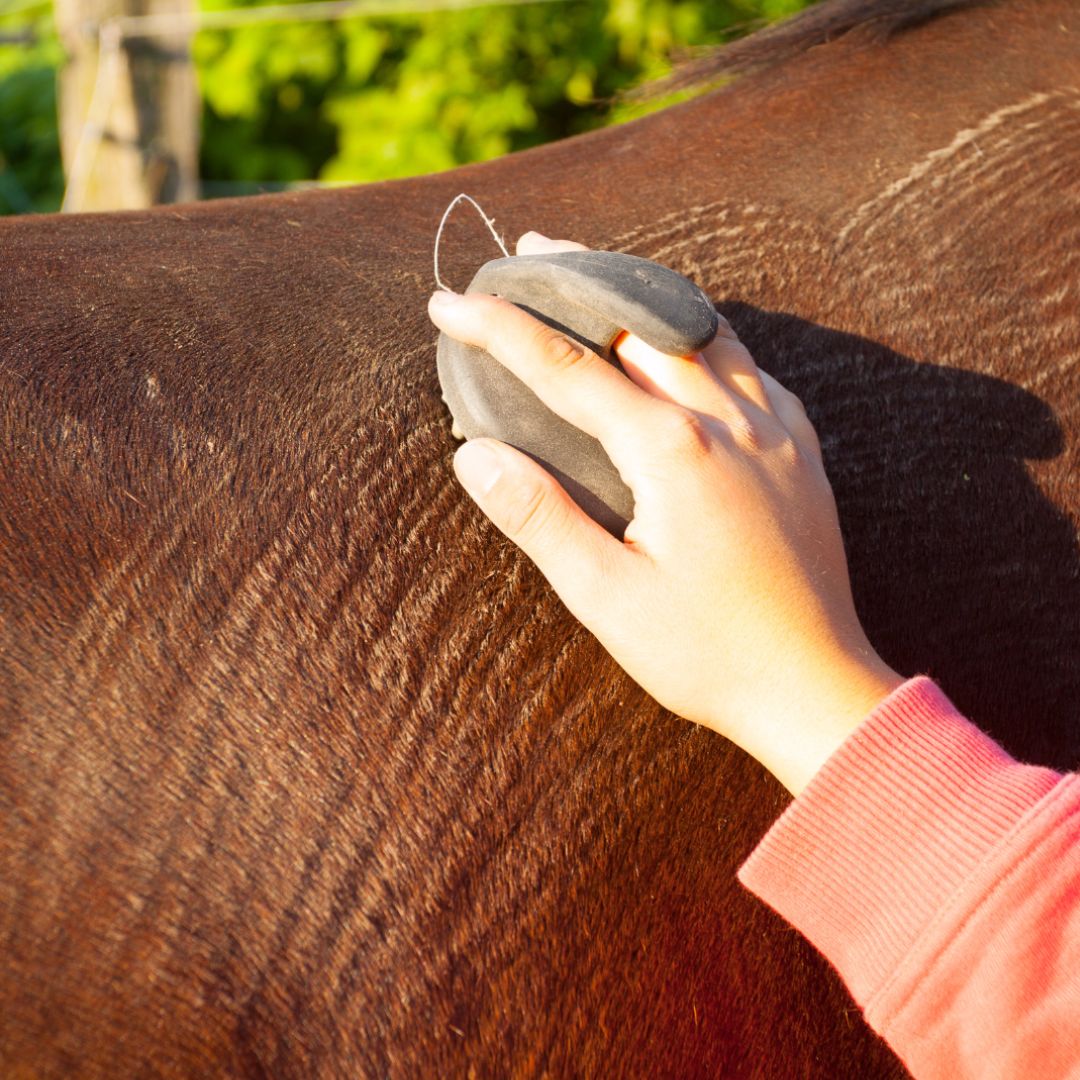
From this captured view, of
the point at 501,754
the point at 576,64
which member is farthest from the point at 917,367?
the point at 576,64

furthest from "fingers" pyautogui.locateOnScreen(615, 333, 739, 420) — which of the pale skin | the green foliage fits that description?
the green foliage

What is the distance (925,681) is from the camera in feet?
2.61

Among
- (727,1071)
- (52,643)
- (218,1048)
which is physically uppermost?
(52,643)

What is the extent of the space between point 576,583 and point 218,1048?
369mm

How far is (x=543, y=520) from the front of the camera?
0.83 meters

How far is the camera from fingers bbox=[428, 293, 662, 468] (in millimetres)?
820

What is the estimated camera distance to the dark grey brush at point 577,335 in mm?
811

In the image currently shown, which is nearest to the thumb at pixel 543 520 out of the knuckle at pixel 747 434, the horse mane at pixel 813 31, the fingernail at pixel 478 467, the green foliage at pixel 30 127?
the fingernail at pixel 478 467

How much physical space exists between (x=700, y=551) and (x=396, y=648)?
22 centimetres

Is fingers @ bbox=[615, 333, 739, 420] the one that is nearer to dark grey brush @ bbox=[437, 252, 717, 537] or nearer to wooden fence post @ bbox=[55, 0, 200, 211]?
dark grey brush @ bbox=[437, 252, 717, 537]

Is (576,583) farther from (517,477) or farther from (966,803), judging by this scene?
(966,803)

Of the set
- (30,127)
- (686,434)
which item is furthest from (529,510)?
(30,127)

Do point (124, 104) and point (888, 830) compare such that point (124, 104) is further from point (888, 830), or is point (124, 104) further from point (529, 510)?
point (888, 830)

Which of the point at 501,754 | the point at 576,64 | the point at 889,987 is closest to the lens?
the point at 889,987
